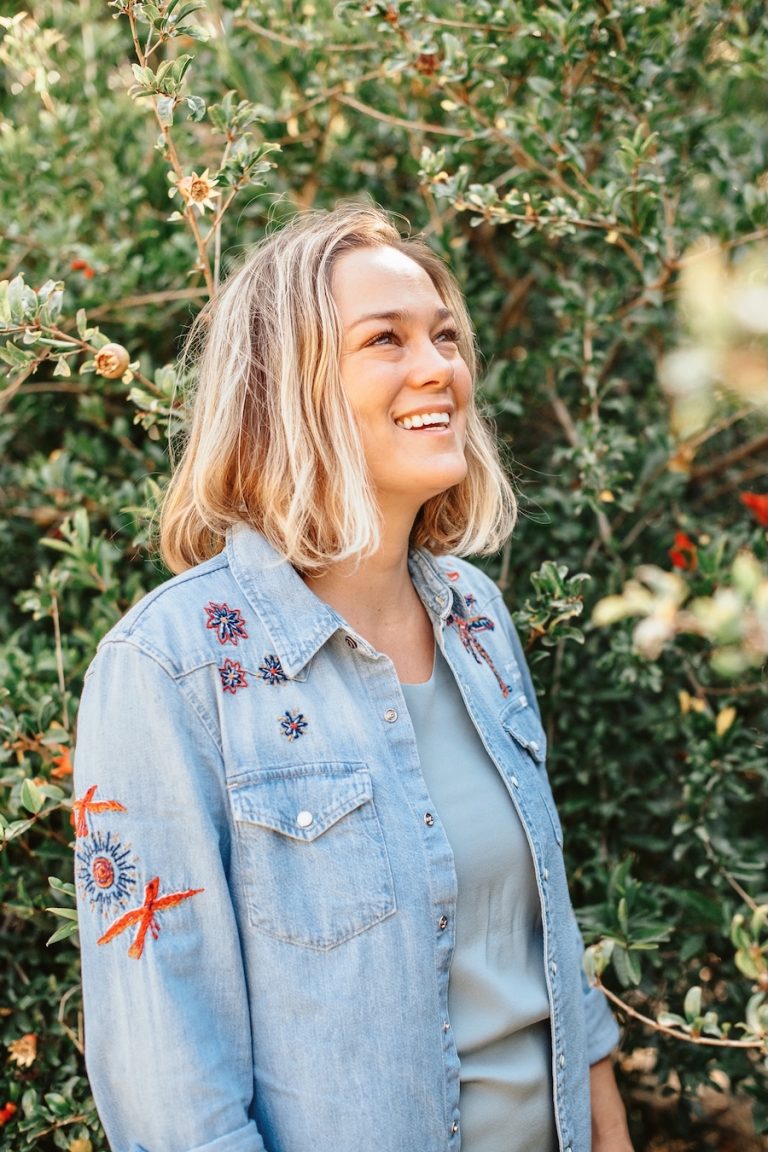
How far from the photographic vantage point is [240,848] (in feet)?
4.85

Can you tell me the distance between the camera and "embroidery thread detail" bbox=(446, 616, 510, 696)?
1996mm

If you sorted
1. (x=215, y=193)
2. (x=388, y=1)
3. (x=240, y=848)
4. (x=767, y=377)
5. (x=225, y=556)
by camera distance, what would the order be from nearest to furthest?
(x=240, y=848), (x=225, y=556), (x=215, y=193), (x=767, y=377), (x=388, y=1)

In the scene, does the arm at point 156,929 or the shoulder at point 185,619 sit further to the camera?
the shoulder at point 185,619

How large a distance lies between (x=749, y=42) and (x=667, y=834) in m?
2.00

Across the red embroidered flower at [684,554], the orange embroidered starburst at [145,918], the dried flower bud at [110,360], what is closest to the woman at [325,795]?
the orange embroidered starburst at [145,918]

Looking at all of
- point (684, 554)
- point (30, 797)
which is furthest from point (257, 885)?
point (684, 554)

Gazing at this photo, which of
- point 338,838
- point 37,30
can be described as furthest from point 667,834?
point 37,30

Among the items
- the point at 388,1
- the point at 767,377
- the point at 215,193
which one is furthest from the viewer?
the point at 388,1

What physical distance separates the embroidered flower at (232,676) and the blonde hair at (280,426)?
238 mm

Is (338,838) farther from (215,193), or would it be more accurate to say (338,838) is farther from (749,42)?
(749,42)

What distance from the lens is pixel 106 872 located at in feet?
4.61

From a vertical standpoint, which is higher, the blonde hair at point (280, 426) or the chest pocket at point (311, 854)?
the blonde hair at point (280, 426)

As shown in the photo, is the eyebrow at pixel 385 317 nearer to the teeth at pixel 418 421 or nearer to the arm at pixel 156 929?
the teeth at pixel 418 421

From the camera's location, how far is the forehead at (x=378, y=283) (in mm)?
1828
